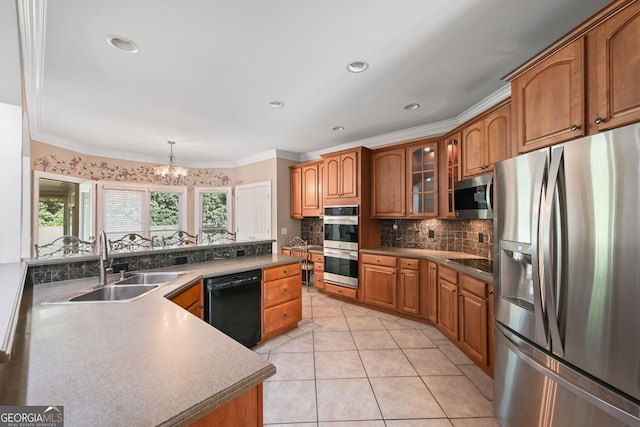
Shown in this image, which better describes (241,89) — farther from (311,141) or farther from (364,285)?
(364,285)

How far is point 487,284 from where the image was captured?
209 centimetres

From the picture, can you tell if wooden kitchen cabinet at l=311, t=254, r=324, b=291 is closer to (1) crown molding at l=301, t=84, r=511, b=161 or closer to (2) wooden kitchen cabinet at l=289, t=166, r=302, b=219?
(2) wooden kitchen cabinet at l=289, t=166, r=302, b=219

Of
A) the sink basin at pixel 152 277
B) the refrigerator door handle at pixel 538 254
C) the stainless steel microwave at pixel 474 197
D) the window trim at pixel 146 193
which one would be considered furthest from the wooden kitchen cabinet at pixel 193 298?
the window trim at pixel 146 193

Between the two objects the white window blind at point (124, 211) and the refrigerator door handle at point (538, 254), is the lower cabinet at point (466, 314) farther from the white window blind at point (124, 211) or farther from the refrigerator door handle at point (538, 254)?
the white window blind at point (124, 211)

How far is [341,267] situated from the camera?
3936 mm

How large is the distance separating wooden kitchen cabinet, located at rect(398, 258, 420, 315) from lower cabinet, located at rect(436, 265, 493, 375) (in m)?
0.31

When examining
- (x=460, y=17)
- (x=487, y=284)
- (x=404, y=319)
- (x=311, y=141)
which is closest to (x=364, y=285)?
(x=404, y=319)

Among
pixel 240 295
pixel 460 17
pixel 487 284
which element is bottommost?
pixel 240 295

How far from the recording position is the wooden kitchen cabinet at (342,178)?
3.86m

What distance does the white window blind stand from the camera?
4.82m

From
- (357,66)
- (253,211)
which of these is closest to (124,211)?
(253,211)

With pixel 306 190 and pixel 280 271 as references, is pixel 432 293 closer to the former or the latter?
pixel 280 271

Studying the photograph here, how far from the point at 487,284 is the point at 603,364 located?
1003 mm

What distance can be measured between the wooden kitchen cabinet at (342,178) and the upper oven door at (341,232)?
0.29 meters
